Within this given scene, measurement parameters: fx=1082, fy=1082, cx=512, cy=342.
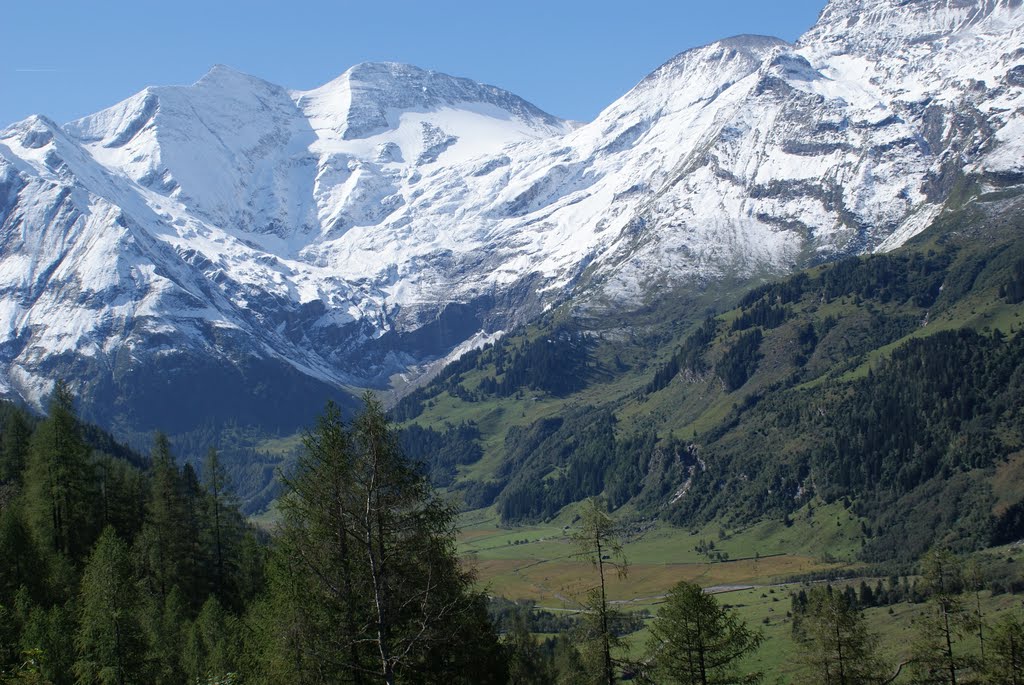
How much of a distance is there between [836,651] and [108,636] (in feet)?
167

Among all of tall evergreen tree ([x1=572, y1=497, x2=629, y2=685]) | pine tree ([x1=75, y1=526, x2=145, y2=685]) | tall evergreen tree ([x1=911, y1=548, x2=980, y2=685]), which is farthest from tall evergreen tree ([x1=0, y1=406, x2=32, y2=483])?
tall evergreen tree ([x1=911, y1=548, x2=980, y2=685])

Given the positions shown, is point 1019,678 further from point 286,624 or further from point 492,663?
point 286,624

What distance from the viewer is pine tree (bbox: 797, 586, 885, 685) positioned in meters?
79.5

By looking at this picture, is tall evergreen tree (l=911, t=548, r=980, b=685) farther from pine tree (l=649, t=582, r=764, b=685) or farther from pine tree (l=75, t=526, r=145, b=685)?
pine tree (l=75, t=526, r=145, b=685)

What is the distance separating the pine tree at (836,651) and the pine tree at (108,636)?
157 feet

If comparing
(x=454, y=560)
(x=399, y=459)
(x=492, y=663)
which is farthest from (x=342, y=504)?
(x=492, y=663)

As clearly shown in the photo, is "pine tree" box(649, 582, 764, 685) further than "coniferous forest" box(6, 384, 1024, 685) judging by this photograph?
Yes

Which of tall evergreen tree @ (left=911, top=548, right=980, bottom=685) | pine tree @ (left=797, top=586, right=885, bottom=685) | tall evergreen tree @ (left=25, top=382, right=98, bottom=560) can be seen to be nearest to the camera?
pine tree @ (left=797, top=586, right=885, bottom=685)

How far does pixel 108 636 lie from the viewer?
67.6 m

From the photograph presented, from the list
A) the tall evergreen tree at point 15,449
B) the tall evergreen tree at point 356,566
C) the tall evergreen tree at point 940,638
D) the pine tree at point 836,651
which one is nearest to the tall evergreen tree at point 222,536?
the tall evergreen tree at point 15,449

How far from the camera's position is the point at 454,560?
171 feet

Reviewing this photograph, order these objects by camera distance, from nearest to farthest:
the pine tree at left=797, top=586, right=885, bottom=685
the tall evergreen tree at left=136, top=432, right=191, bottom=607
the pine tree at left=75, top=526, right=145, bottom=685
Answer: the pine tree at left=75, top=526, right=145, bottom=685 → the pine tree at left=797, top=586, right=885, bottom=685 → the tall evergreen tree at left=136, top=432, right=191, bottom=607

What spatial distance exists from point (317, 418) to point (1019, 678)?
5910 cm

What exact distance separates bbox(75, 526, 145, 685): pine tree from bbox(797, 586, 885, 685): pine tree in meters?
47.8
